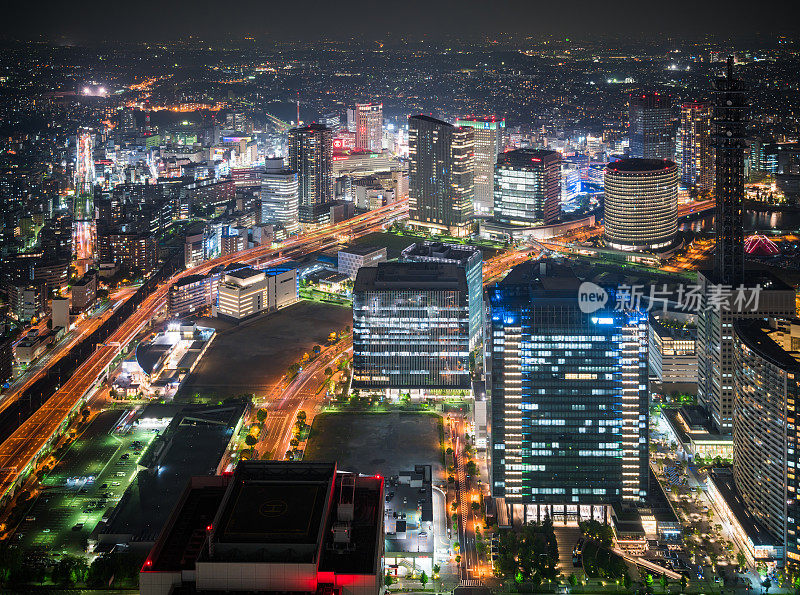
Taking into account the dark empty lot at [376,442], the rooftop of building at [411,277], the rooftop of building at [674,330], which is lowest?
the dark empty lot at [376,442]

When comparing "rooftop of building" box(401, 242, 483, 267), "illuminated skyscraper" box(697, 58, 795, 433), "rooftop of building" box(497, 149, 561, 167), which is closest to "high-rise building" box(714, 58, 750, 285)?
"illuminated skyscraper" box(697, 58, 795, 433)

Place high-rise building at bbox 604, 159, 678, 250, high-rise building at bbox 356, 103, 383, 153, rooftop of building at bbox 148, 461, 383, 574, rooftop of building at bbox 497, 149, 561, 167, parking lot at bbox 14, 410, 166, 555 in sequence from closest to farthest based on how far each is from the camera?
rooftop of building at bbox 148, 461, 383, 574 < parking lot at bbox 14, 410, 166, 555 < high-rise building at bbox 604, 159, 678, 250 < rooftop of building at bbox 497, 149, 561, 167 < high-rise building at bbox 356, 103, 383, 153

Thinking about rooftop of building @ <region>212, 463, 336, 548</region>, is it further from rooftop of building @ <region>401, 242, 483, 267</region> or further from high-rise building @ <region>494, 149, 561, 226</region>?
high-rise building @ <region>494, 149, 561, 226</region>

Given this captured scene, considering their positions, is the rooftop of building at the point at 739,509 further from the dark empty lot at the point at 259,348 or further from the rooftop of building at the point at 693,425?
the dark empty lot at the point at 259,348

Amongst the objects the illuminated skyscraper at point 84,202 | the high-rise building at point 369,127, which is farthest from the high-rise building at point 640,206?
the high-rise building at point 369,127

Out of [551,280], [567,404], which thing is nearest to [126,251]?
[551,280]

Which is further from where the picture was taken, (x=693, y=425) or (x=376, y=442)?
(x=376, y=442)

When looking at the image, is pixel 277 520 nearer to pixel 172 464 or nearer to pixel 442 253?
pixel 172 464
